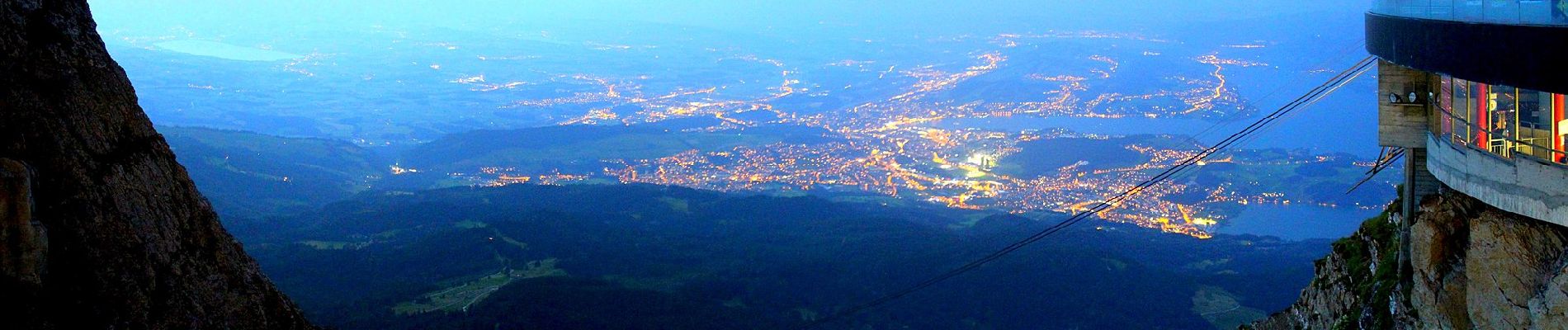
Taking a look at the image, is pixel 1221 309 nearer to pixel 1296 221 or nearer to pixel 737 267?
pixel 737 267

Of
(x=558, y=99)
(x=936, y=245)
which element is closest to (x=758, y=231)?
(x=936, y=245)

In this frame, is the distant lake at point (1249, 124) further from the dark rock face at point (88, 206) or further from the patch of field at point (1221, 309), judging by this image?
the dark rock face at point (88, 206)

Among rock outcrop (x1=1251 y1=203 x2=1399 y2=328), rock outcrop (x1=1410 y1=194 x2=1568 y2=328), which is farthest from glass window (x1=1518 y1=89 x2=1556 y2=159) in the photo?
rock outcrop (x1=1251 y1=203 x2=1399 y2=328)

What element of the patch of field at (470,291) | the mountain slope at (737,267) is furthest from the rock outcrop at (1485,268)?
the patch of field at (470,291)

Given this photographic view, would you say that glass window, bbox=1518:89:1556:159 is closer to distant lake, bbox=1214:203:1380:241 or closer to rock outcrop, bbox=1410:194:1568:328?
rock outcrop, bbox=1410:194:1568:328

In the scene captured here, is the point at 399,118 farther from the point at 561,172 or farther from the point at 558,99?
the point at 561,172

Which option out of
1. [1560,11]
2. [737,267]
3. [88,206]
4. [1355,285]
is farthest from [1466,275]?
[737,267]
